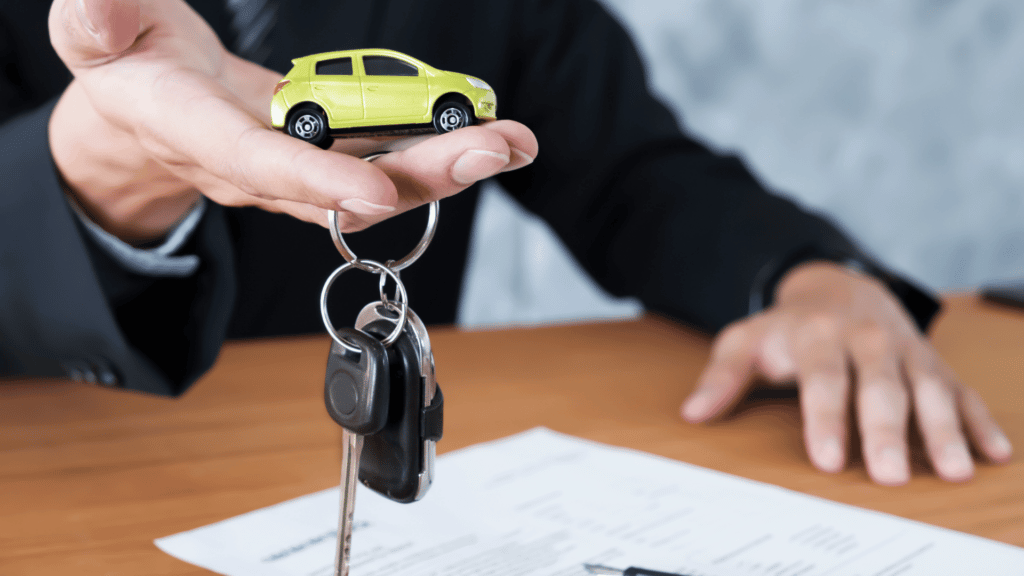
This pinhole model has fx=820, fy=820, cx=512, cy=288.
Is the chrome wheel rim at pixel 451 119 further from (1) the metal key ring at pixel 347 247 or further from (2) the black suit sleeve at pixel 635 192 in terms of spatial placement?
(2) the black suit sleeve at pixel 635 192

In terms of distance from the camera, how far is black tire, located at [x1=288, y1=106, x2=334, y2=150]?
0.45 m

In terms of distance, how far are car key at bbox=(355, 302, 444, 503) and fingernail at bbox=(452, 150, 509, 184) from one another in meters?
0.09

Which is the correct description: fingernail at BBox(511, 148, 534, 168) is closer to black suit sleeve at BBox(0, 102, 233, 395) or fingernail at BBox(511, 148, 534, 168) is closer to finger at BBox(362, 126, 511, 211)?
finger at BBox(362, 126, 511, 211)

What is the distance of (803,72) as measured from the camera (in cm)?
260

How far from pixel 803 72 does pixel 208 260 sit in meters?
2.22

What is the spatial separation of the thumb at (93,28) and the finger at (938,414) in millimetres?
751

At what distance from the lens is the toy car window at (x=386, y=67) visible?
495mm

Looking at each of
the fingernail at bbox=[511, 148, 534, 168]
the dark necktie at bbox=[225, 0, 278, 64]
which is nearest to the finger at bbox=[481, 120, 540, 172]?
the fingernail at bbox=[511, 148, 534, 168]

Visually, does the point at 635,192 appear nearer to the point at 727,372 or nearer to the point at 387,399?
the point at 727,372

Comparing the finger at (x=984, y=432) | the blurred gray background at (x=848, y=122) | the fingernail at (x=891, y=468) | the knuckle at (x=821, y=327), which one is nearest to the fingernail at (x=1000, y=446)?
the finger at (x=984, y=432)

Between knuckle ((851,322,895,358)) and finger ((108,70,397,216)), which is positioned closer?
finger ((108,70,397,216))

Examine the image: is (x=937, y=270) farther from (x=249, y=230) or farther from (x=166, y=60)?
(x=166, y=60)

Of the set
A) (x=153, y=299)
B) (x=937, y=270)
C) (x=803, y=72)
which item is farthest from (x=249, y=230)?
(x=937, y=270)

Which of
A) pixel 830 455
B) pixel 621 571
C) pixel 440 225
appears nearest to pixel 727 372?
pixel 830 455
